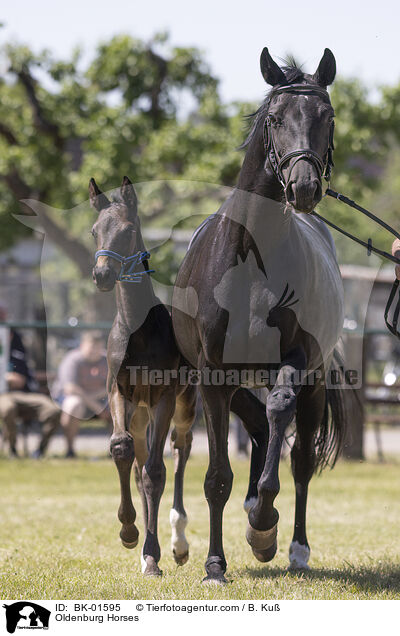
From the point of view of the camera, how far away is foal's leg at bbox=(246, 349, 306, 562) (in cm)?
455

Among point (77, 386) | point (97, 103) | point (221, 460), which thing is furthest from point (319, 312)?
point (97, 103)

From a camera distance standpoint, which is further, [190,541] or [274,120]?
[190,541]

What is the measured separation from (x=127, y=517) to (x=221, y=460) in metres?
0.74

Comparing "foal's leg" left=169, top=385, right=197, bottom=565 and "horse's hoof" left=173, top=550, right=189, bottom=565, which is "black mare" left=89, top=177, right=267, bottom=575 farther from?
"foal's leg" left=169, top=385, right=197, bottom=565

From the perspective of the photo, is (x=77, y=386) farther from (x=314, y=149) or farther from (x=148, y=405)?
(x=314, y=149)

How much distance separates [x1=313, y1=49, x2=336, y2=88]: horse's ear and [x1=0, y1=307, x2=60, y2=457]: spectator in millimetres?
8736

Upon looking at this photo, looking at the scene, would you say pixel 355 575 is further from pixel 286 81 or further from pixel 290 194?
pixel 286 81

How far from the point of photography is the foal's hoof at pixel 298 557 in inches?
224

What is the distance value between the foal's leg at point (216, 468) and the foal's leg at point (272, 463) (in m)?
0.42

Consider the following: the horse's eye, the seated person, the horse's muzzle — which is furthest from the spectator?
the horse's muzzle

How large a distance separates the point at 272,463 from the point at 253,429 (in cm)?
128

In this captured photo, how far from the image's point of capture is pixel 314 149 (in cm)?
441

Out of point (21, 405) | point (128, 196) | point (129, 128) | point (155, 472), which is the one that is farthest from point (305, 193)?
point (129, 128)

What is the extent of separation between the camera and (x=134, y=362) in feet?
18.1
